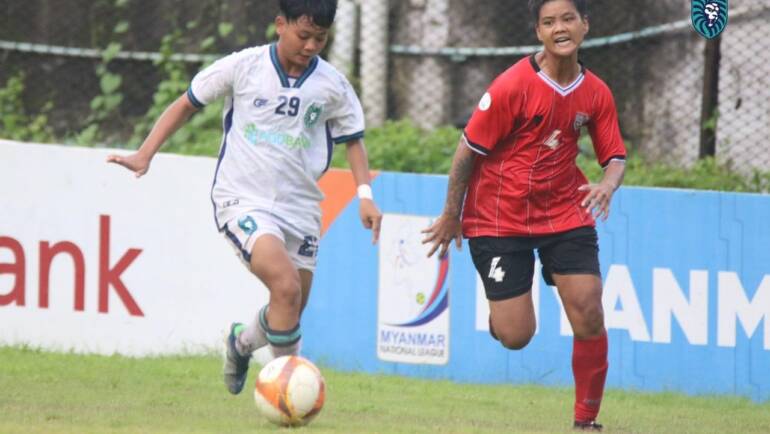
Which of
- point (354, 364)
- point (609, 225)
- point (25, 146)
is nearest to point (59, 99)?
point (25, 146)

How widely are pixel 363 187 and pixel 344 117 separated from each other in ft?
1.23

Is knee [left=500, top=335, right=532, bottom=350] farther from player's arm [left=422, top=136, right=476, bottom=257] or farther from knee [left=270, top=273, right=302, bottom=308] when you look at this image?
knee [left=270, top=273, right=302, bottom=308]

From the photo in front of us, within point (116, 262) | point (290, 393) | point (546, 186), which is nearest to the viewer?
point (290, 393)

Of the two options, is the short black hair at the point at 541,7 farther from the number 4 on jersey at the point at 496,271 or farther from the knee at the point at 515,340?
the knee at the point at 515,340

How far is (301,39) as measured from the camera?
756cm

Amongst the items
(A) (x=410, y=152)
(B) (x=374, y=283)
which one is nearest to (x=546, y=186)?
(B) (x=374, y=283)

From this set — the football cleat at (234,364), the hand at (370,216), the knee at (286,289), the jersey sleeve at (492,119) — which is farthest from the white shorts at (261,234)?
the jersey sleeve at (492,119)

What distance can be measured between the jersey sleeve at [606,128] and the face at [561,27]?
1.01 feet

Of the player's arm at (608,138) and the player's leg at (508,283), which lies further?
the player's leg at (508,283)

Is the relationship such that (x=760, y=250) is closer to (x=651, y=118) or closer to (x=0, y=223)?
(x=651, y=118)

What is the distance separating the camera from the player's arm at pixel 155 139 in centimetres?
758

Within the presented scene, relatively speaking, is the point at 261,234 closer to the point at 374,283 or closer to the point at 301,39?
the point at 301,39

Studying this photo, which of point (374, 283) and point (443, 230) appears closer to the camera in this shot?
point (443, 230)

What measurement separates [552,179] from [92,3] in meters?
7.97
